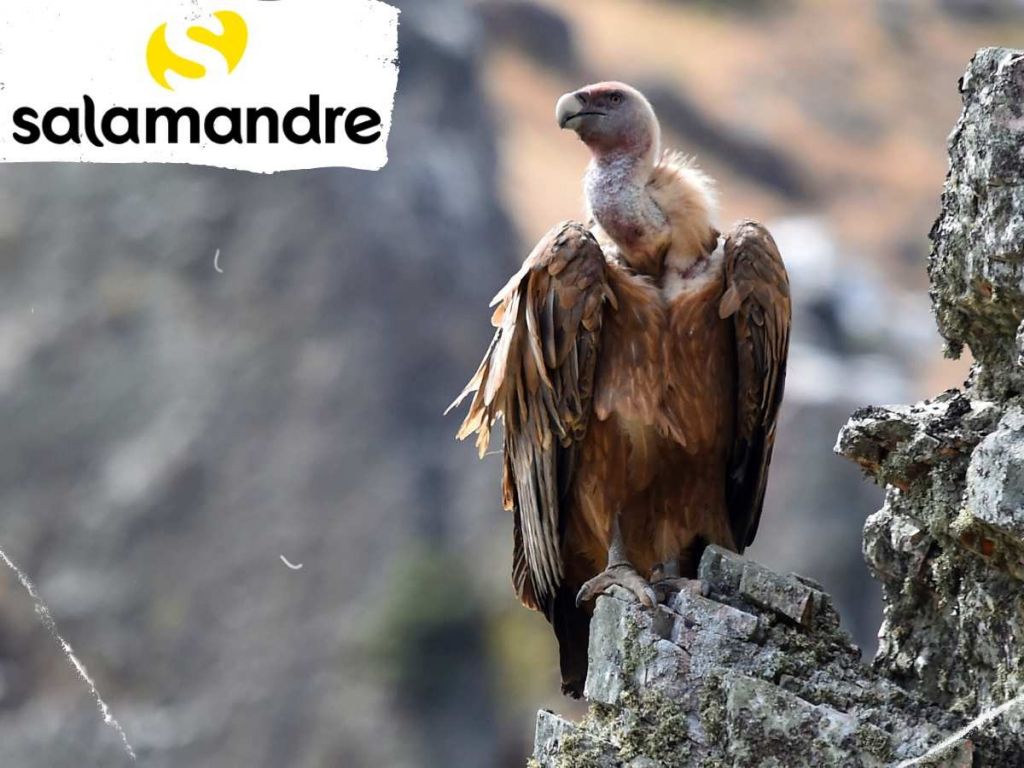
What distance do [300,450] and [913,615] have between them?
72.6ft

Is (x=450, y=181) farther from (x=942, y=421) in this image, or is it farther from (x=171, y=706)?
(x=942, y=421)

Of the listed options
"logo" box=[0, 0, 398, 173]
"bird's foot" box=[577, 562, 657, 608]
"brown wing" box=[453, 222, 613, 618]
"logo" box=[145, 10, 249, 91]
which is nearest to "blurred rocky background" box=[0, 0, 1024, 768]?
"logo" box=[0, 0, 398, 173]

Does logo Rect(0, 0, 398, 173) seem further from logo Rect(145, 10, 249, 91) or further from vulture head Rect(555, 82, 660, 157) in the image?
vulture head Rect(555, 82, 660, 157)

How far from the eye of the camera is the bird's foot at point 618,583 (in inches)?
244

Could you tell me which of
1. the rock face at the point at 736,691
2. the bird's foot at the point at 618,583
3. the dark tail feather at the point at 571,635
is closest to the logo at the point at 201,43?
the dark tail feather at the point at 571,635

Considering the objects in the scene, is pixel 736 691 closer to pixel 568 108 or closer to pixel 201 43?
pixel 568 108

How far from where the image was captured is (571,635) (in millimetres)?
7023

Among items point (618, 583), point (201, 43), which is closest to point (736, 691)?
point (618, 583)

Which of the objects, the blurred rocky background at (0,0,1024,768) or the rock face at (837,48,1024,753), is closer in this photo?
the rock face at (837,48,1024,753)

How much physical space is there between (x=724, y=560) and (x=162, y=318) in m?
25.2

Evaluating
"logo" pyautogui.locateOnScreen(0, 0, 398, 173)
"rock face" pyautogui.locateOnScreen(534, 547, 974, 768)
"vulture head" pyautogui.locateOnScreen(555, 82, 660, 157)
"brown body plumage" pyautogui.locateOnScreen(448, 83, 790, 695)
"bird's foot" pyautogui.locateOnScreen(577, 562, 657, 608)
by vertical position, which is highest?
"logo" pyautogui.locateOnScreen(0, 0, 398, 173)

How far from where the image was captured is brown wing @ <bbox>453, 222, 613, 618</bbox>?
642 centimetres

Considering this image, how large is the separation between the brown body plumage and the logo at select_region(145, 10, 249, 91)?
6854 mm

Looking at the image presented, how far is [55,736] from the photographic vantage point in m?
24.9
